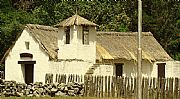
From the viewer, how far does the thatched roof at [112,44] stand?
33.9 meters

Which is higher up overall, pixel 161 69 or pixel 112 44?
pixel 112 44

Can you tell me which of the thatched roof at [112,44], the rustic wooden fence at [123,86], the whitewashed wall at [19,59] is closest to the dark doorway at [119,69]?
the thatched roof at [112,44]

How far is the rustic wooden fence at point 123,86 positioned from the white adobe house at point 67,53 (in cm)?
Answer: 181

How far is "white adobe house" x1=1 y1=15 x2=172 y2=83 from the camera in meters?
32.4

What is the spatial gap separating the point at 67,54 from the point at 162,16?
74.7 ft

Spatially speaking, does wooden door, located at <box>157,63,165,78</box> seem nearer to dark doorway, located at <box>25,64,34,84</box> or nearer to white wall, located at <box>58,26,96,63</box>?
white wall, located at <box>58,26,96,63</box>

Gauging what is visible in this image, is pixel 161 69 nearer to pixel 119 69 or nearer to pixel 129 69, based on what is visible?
pixel 129 69

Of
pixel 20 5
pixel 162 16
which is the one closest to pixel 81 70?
pixel 162 16

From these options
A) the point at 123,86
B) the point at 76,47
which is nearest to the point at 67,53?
the point at 76,47

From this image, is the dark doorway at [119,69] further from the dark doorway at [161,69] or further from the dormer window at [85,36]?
the dark doorway at [161,69]

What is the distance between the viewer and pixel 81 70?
3169cm

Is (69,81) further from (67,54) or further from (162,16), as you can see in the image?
(162,16)

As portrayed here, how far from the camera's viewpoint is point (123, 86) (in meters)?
26.8

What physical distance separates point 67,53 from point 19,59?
408 cm
